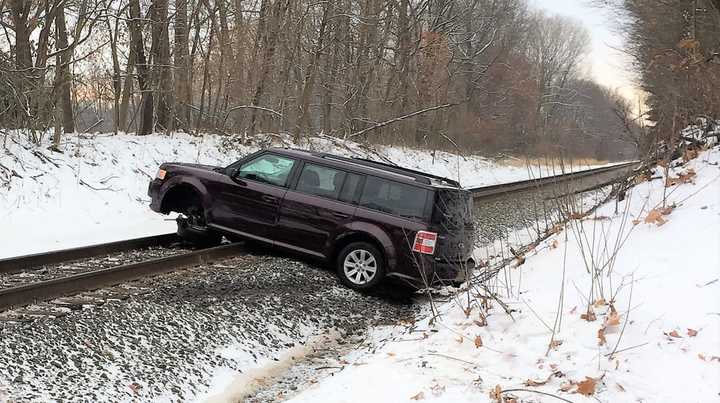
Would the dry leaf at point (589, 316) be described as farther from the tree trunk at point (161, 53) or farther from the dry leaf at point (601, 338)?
the tree trunk at point (161, 53)

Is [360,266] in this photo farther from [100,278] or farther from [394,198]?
[100,278]

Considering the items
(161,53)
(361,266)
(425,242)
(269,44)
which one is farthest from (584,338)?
(269,44)

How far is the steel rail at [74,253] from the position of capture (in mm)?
7039

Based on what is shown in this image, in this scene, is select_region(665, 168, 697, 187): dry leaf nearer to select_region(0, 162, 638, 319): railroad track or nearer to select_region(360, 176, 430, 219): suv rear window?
select_region(0, 162, 638, 319): railroad track

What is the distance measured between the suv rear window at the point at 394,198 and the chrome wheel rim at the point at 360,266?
0.64 m

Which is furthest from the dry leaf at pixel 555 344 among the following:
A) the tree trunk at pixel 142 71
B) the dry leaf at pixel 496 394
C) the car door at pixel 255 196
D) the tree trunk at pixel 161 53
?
the tree trunk at pixel 142 71

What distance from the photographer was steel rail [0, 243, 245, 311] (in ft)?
18.1

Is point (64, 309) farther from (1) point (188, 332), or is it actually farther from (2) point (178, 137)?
(2) point (178, 137)

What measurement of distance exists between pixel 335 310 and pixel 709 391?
175 inches

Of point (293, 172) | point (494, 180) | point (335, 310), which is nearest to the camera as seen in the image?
point (335, 310)

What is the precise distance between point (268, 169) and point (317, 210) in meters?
1.08

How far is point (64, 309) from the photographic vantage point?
548 cm

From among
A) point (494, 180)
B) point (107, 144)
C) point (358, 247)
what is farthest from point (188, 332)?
point (494, 180)

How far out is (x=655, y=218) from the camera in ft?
20.4
